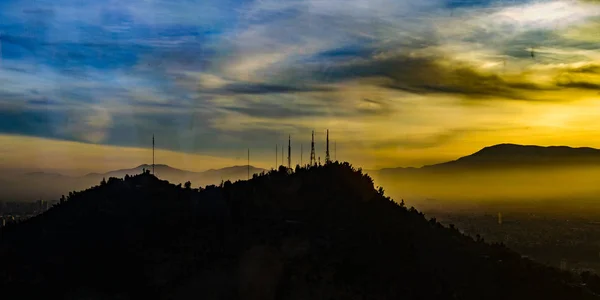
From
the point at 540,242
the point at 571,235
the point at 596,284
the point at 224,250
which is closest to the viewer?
the point at 224,250

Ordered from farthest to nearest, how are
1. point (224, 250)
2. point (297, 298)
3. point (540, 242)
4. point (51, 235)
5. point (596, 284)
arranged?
point (540, 242) → point (596, 284) → point (51, 235) → point (224, 250) → point (297, 298)

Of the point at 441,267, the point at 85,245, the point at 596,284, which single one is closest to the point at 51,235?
the point at 85,245

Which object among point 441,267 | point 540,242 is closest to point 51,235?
point 441,267

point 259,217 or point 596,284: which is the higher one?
point 259,217

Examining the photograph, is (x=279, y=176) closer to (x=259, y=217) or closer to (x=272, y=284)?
(x=259, y=217)

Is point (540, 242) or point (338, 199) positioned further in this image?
point (540, 242)

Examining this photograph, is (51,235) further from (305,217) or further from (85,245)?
(305,217)
